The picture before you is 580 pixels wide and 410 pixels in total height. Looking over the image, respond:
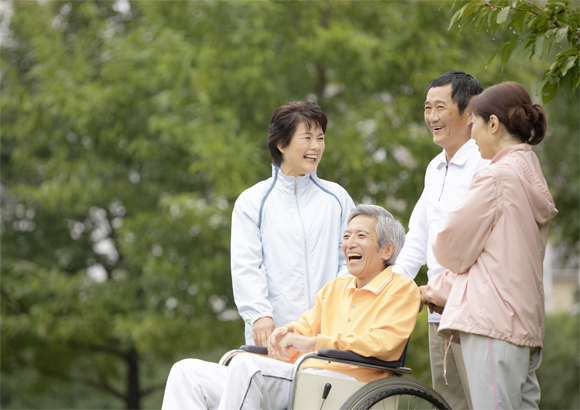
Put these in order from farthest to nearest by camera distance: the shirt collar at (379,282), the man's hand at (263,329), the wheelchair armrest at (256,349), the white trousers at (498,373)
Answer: the man's hand at (263,329)
the wheelchair armrest at (256,349)
the shirt collar at (379,282)
the white trousers at (498,373)

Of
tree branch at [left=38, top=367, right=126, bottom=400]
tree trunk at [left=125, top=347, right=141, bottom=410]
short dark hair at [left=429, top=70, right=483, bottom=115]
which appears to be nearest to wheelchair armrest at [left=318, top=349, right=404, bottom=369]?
short dark hair at [left=429, top=70, right=483, bottom=115]

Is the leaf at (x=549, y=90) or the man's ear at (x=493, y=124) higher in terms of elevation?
the leaf at (x=549, y=90)

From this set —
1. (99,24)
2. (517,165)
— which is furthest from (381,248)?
(99,24)

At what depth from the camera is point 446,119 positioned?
2771 millimetres

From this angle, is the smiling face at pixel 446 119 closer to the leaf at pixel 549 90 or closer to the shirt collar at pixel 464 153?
the shirt collar at pixel 464 153

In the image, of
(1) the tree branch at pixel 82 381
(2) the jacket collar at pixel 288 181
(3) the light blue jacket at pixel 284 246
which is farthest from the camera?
(1) the tree branch at pixel 82 381

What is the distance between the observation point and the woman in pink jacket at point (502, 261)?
7.09ft

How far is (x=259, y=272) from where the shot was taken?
2.95m

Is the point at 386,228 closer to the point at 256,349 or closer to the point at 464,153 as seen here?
the point at 464,153

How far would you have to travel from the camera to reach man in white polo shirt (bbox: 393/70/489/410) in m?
2.76

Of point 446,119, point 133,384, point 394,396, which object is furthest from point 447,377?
point 133,384

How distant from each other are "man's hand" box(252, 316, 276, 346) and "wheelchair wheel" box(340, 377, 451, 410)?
58cm

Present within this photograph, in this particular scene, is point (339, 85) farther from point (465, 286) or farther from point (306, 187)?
point (465, 286)

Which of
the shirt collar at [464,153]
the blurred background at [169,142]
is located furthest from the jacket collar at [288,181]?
the blurred background at [169,142]
